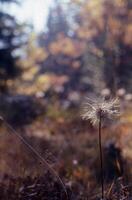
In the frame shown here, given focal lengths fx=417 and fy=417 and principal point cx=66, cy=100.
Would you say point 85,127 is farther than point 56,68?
No

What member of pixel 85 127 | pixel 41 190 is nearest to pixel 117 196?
pixel 41 190

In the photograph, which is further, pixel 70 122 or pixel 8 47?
pixel 8 47

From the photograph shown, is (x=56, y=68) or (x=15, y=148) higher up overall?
(x=56, y=68)

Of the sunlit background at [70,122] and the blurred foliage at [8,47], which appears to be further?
the blurred foliage at [8,47]

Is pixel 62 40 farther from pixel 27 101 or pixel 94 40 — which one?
pixel 27 101

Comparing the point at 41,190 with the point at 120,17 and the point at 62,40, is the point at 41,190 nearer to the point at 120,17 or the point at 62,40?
the point at 120,17

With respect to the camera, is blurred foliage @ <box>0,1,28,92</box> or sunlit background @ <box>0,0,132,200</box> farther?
blurred foliage @ <box>0,1,28,92</box>

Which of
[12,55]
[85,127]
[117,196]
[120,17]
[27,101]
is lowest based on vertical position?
[117,196]

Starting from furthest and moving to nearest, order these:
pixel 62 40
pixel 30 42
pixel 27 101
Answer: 1. pixel 62 40
2. pixel 30 42
3. pixel 27 101

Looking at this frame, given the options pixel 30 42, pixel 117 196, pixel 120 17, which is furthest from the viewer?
pixel 30 42

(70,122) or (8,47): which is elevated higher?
(8,47)

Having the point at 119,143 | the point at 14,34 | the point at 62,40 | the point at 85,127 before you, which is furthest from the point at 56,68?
the point at 119,143
